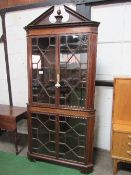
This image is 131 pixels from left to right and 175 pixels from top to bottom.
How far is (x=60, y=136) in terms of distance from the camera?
242 cm

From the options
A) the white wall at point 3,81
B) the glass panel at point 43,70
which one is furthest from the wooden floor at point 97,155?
the glass panel at point 43,70

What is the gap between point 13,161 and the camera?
2627 mm

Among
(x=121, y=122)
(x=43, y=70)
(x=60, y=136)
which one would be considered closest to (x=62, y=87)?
(x=43, y=70)

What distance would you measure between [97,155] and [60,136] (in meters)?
0.74

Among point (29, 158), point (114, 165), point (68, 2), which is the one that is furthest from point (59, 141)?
point (68, 2)

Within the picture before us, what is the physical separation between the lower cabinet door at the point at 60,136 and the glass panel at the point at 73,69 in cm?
26

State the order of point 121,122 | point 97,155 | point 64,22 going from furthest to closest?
point 97,155
point 121,122
point 64,22

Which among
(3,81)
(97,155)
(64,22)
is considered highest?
(64,22)

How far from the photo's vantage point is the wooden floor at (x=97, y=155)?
2.41 m

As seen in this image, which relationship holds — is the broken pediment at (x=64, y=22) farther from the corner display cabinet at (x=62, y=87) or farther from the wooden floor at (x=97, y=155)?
the wooden floor at (x=97, y=155)

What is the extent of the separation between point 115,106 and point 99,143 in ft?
2.89

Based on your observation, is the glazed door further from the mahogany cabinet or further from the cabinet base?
the cabinet base

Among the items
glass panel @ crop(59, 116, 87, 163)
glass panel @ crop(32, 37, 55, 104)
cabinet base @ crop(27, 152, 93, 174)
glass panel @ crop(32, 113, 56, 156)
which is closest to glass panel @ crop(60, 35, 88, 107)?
glass panel @ crop(32, 37, 55, 104)

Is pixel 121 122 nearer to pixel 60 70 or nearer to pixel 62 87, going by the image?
pixel 62 87
